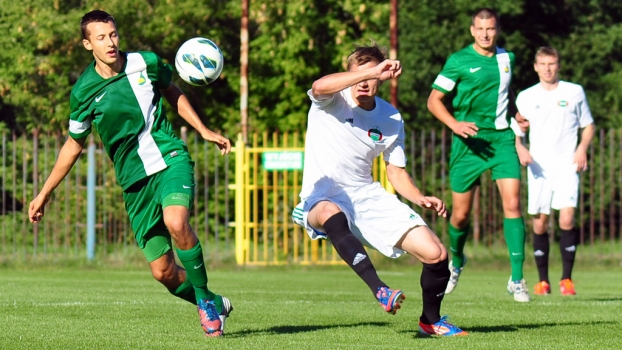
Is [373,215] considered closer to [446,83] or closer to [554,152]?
[446,83]

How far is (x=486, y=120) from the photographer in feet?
33.6

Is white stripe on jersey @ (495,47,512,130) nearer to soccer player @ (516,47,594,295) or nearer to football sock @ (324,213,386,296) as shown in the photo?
soccer player @ (516,47,594,295)

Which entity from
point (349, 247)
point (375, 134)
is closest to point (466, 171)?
point (375, 134)

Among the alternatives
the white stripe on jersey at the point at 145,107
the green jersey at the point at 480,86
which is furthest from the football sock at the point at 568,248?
the white stripe on jersey at the point at 145,107

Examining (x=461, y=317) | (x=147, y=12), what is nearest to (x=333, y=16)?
(x=147, y=12)

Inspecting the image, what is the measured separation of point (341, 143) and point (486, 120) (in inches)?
132

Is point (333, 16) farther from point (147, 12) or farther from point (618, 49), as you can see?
point (618, 49)

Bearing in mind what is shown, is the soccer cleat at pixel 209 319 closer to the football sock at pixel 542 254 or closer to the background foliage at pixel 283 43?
the football sock at pixel 542 254

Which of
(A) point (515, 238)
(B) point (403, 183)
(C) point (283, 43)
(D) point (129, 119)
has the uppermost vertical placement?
(C) point (283, 43)

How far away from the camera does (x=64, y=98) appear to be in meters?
26.2

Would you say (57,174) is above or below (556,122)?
below

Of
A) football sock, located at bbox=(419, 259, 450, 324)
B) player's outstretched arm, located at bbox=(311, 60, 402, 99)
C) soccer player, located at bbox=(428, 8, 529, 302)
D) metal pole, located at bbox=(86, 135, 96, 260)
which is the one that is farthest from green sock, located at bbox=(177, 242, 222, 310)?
metal pole, located at bbox=(86, 135, 96, 260)

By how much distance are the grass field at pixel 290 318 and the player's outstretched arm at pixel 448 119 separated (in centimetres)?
145

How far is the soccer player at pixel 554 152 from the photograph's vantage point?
37.5 feet
